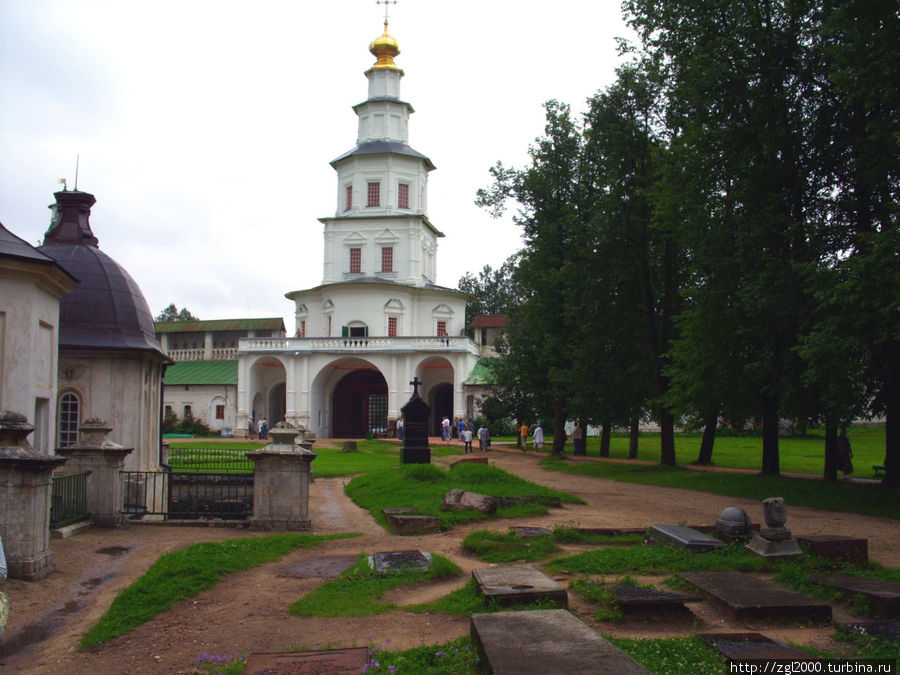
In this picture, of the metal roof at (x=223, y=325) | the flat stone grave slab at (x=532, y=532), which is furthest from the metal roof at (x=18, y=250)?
the metal roof at (x=223, y=325)

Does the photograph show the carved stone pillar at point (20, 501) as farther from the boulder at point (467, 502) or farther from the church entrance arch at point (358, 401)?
the church entrance arch at point (358, 401)

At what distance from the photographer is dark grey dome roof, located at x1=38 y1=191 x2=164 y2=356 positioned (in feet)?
57.8

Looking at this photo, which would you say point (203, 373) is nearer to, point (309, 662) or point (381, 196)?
point (381, 196)

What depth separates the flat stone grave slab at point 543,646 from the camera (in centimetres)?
469

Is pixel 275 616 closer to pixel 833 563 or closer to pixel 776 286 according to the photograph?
pixel 833 563

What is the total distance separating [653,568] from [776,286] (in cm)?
998

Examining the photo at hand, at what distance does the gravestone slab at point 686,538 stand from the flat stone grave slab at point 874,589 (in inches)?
73.0

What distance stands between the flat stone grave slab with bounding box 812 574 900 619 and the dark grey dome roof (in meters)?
15.2

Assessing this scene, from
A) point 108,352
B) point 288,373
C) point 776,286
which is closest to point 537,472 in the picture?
point 776,286

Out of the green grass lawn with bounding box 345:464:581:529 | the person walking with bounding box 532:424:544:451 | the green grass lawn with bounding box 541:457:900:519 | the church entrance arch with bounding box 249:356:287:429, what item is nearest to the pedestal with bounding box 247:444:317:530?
the green grass lawn with bounding box 345:464:581:529

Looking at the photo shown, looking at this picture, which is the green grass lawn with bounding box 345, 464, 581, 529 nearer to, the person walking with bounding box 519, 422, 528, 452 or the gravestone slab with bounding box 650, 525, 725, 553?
the gravestone slab with bounding box 650, 525, 725, 553

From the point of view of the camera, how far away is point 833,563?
8.67 meters

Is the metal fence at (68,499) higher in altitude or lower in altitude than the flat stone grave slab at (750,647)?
lower

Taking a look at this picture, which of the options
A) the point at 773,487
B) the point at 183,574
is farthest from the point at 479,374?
the point at 183,574
